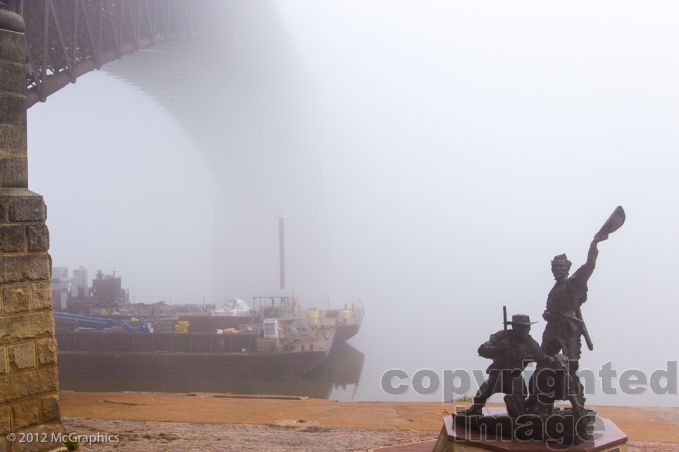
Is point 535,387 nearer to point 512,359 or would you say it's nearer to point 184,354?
point 512,359

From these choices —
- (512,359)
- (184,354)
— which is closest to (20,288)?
(512,359)

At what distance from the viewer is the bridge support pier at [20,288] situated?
6809mm

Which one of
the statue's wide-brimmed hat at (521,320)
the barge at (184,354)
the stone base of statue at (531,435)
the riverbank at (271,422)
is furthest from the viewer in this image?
the barge at (184,354)

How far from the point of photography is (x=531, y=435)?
7.42 m

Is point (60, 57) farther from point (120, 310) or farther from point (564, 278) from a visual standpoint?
point (120, 310)

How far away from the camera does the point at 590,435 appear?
24.7ft

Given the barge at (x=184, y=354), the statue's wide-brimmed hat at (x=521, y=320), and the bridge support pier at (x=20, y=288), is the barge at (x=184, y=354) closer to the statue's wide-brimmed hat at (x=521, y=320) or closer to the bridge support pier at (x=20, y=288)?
the bridge support pier at (x=20, y=288)

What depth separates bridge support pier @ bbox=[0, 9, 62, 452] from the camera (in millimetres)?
6809

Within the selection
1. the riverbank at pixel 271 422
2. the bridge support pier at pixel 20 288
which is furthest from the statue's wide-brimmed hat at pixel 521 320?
the bridge support pier at pixel 20 288

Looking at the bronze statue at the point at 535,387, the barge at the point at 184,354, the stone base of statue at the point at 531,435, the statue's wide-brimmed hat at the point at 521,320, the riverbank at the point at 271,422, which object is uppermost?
the statue's wide-brimmed hat at the point at 521,320

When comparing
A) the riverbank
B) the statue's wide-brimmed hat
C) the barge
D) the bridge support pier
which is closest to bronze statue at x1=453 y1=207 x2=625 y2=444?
the statue's wide-brimmed hat

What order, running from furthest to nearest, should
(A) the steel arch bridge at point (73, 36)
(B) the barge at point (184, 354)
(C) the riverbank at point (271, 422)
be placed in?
(B) the barge at point (184, 354), (A) the steel arch bridge at point (73, 36), (C) the riverbank at point (271, 422)

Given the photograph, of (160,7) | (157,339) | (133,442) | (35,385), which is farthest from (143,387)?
(35,385)

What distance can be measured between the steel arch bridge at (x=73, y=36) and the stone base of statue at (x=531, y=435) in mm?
7364
